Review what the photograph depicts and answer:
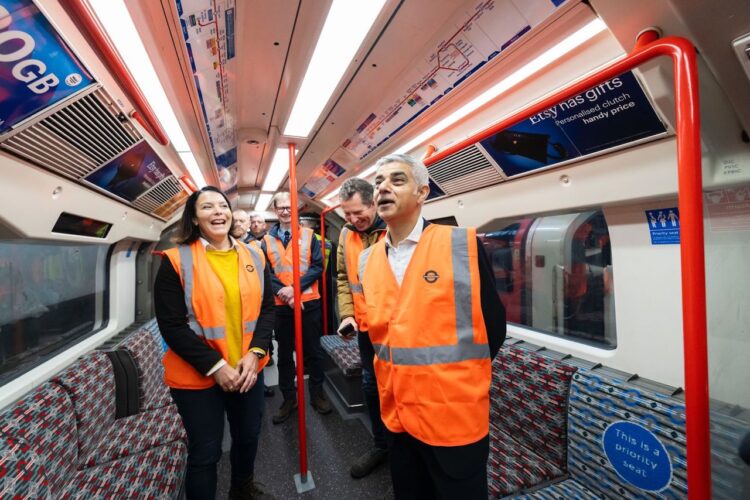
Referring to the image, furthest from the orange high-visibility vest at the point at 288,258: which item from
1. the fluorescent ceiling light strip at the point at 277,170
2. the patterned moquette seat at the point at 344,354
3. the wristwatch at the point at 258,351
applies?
the wristwatch at the point at 258,351

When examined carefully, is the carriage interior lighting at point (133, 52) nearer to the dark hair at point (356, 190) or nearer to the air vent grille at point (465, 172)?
the dark hair at point (356, 190)

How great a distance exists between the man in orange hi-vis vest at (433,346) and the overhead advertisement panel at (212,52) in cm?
114

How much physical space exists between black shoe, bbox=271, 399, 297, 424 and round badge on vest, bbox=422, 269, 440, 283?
286 cm

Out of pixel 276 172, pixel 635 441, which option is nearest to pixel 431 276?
pixel 635 441

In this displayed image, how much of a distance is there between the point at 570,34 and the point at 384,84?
3.76 feet

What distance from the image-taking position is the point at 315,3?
63.4 inches

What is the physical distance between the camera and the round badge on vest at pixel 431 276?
1.36m

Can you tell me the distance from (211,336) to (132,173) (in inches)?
74.1

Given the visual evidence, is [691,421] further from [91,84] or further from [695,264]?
[91,84]

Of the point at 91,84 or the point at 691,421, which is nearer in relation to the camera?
the point at 691,421

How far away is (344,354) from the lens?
13.1ft

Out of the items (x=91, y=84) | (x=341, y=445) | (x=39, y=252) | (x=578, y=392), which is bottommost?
(x=341, y=445)

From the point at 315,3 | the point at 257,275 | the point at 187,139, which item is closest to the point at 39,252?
the point at 187,139

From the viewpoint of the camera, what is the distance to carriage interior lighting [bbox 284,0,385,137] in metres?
1.60
